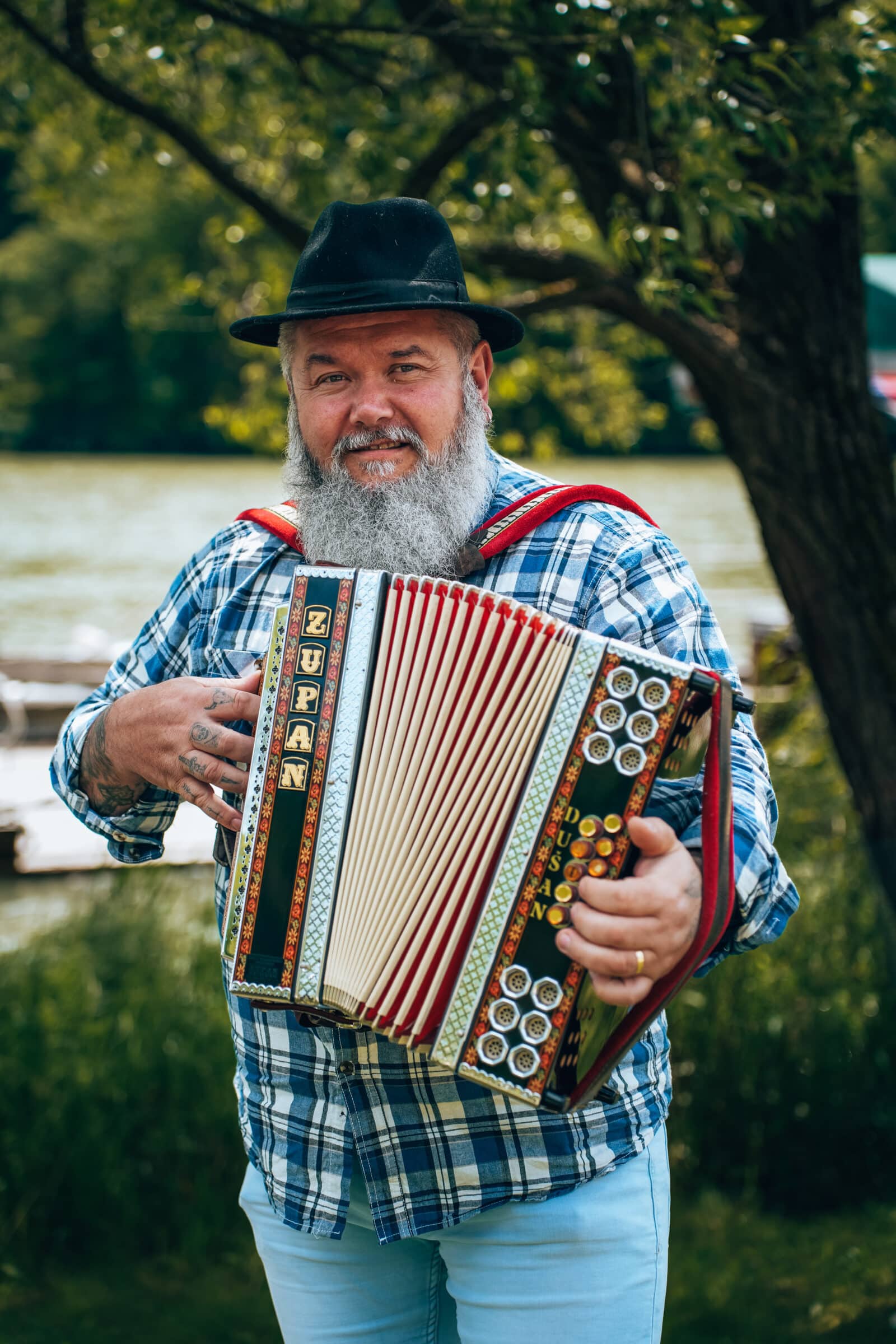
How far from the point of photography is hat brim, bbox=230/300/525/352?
6.43ft

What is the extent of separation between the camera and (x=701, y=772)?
1669 mm

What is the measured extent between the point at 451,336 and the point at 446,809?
81 cm

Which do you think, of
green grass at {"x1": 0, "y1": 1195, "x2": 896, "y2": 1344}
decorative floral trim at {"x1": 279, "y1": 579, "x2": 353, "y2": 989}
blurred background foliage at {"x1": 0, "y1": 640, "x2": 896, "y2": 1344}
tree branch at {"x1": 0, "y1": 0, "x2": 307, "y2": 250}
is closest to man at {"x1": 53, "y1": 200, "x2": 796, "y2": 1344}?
decorative floral trim at {"x1": 279, "y1": 579, "x2": 353, "y2": 989}

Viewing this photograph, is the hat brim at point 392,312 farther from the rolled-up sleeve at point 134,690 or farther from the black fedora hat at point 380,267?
the rolled-up sleeve at point 134,690

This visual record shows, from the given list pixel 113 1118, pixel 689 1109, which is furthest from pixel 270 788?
pixel 689 1109

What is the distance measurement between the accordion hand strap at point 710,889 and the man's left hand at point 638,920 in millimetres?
18

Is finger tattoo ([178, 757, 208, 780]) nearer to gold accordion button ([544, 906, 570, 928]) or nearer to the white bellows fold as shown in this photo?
the white bellows fold

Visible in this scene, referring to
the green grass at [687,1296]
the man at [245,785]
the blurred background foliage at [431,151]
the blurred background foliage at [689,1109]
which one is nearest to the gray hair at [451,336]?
A: the man at [245,785]

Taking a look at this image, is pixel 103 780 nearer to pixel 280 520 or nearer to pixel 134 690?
pixel 134 690

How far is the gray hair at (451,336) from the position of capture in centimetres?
207

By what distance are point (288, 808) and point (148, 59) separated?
3.12 meters

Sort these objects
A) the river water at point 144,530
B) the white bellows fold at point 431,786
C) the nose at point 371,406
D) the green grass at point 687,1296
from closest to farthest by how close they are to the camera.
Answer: the white bellows fold at point 431,786 → the nose at point 371,406 → the green grass at point 687,1296 → the river water at point 144,530

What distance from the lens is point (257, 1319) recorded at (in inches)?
142

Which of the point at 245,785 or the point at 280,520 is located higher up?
the point at 280,520
